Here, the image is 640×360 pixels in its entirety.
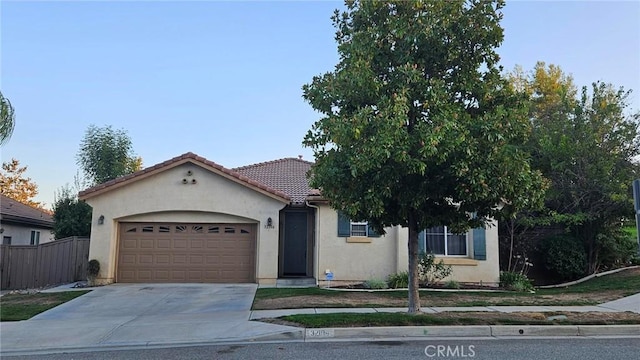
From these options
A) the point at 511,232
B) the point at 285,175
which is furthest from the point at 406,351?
the point at 285,175

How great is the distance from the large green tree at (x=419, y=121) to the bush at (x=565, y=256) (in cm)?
870

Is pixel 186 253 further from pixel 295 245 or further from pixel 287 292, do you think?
pixel 287 292

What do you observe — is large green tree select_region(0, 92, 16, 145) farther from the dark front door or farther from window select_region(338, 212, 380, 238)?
window select_region(338, 212, 380, 238)

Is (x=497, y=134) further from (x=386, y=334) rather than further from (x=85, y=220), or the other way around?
(x=85, y=220)

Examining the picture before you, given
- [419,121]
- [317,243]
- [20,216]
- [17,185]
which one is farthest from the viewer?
[17,185]

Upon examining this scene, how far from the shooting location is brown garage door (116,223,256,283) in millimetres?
15766

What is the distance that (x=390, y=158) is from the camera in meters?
8.70

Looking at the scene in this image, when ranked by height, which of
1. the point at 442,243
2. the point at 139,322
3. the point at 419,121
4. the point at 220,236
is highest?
the point at 419,121

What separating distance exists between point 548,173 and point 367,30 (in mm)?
11271

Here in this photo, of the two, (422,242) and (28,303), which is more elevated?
Answer: (422,242)

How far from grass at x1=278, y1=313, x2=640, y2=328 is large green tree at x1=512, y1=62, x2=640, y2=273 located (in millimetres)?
7558

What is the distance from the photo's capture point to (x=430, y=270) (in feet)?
49.4

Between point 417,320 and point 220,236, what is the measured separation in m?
9.09

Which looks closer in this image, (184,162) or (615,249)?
(184,162)
